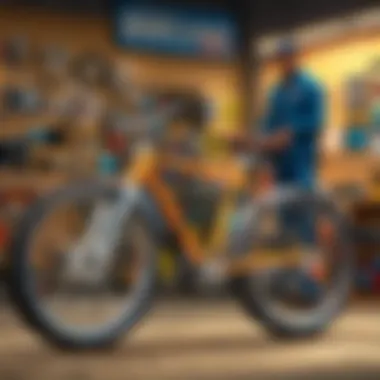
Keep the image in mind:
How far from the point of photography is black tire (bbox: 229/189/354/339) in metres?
3.04

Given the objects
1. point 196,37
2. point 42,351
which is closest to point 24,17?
point 196,37

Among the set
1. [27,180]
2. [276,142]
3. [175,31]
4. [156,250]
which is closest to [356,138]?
[175,31]

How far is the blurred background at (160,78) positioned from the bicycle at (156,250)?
1.21 metres

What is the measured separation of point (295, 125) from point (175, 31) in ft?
4.56

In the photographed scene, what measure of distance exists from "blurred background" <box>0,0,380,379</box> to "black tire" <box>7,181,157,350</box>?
1.55m

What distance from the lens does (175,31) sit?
4770mm

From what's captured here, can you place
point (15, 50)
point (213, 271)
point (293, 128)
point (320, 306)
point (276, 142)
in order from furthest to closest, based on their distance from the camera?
point (15, 50), point (293, 128), point (276, 142), point (320, 306), point (213, 271)

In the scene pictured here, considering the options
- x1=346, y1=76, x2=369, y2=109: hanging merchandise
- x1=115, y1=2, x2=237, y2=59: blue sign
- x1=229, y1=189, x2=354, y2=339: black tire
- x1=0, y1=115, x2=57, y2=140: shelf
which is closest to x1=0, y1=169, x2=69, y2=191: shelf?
x1=0, y1=115, x2=57, y2=140: shelf

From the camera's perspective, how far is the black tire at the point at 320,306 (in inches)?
120

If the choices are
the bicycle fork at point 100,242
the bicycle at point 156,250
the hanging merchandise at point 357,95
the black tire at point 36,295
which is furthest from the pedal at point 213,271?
the hanging merchandise at point 357,95

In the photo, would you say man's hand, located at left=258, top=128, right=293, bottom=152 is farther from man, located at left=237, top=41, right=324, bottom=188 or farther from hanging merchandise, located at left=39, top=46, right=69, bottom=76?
hanging merchandise, located at left=39, top=46, right=69, bottom=76

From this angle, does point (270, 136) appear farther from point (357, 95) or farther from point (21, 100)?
point (21, 100)

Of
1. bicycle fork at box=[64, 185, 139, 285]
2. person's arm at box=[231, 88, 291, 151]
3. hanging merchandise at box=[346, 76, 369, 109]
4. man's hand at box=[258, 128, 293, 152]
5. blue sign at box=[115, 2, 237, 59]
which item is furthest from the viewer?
blue sign at box=[115, 2, 237, 59]

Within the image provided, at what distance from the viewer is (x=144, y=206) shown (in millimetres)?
2848
